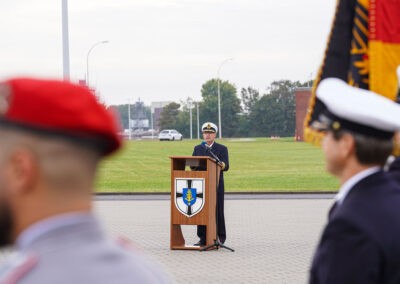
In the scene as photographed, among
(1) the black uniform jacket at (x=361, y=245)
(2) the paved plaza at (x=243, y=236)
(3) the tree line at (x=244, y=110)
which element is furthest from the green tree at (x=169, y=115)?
(1) the black uniform jacket at (x=361, y=245)

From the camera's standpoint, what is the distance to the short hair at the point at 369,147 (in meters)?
3.09

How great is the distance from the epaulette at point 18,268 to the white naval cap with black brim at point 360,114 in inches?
67.0

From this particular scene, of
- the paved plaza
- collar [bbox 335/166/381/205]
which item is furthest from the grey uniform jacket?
the paved plaza

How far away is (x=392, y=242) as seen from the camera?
9.51 feet

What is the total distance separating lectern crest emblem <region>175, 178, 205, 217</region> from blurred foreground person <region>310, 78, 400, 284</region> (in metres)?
9.88

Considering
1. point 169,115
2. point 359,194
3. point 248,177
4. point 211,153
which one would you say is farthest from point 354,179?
point 169,115

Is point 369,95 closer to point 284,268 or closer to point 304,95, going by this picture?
point 284,268

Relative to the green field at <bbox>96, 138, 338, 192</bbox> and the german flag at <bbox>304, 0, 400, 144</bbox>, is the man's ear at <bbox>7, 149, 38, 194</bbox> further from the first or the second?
the green field at <bbox>96, 138, 338, 192</bbox>

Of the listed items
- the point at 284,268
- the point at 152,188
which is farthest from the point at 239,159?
the point at 284,268

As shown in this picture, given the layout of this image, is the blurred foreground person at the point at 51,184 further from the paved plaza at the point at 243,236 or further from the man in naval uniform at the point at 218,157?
the man in naval uniform at the point at 218,157

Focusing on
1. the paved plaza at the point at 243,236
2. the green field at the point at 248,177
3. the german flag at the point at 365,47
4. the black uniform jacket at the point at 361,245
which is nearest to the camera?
the black uniform jacket at the point at 361,245

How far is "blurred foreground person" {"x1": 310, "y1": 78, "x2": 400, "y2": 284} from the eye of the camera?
289 centimetres

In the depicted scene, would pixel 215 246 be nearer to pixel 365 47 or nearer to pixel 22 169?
pixel 365 47

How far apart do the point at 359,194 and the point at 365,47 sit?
4.10 ft
